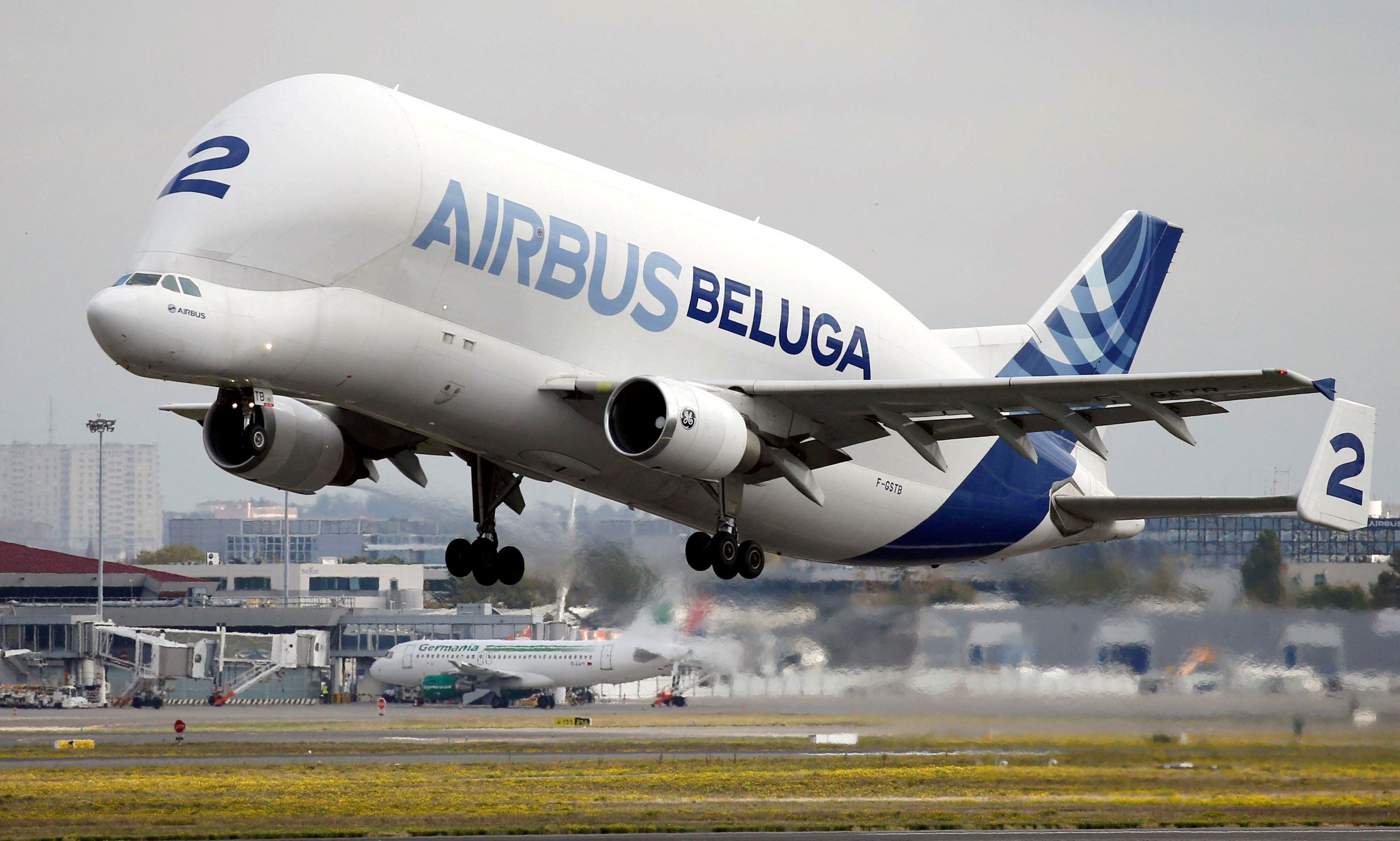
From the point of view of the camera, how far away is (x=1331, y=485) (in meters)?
26.0

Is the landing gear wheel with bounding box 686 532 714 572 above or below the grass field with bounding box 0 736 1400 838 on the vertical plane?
above

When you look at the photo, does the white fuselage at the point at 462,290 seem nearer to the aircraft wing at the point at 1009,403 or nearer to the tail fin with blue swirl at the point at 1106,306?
the aircraft wing at the point at 1009,403

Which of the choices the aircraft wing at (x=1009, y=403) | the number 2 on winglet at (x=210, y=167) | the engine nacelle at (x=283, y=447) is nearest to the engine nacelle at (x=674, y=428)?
the aircraft wing at (x=1009, y=403)

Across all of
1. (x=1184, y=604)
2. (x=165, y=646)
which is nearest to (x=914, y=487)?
(x=1184, y=604)

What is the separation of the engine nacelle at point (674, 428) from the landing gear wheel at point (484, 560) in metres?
5.73

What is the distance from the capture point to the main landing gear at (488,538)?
27734mm

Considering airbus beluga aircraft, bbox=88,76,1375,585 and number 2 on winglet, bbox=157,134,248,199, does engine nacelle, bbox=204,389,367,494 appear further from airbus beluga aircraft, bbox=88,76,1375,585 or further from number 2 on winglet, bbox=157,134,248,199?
number 2 on winglet, bbox=157,134,248,199

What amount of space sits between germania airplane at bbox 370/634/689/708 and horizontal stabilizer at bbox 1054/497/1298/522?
4396cm

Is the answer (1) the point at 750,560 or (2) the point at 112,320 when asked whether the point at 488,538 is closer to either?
(1) the point at 750,560

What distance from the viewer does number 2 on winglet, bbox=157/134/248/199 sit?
20234 millimetres

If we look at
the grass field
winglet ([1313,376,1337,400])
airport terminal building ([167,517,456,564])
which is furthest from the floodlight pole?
winglet ([1313,376,1337,400])

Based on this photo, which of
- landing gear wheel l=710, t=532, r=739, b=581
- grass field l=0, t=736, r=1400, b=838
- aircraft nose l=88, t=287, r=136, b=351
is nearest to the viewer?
aircraft nose l=88, t=287, r=136, b=351

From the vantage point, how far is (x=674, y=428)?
22391 mm

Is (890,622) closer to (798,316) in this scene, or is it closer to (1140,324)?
(1140,324)
